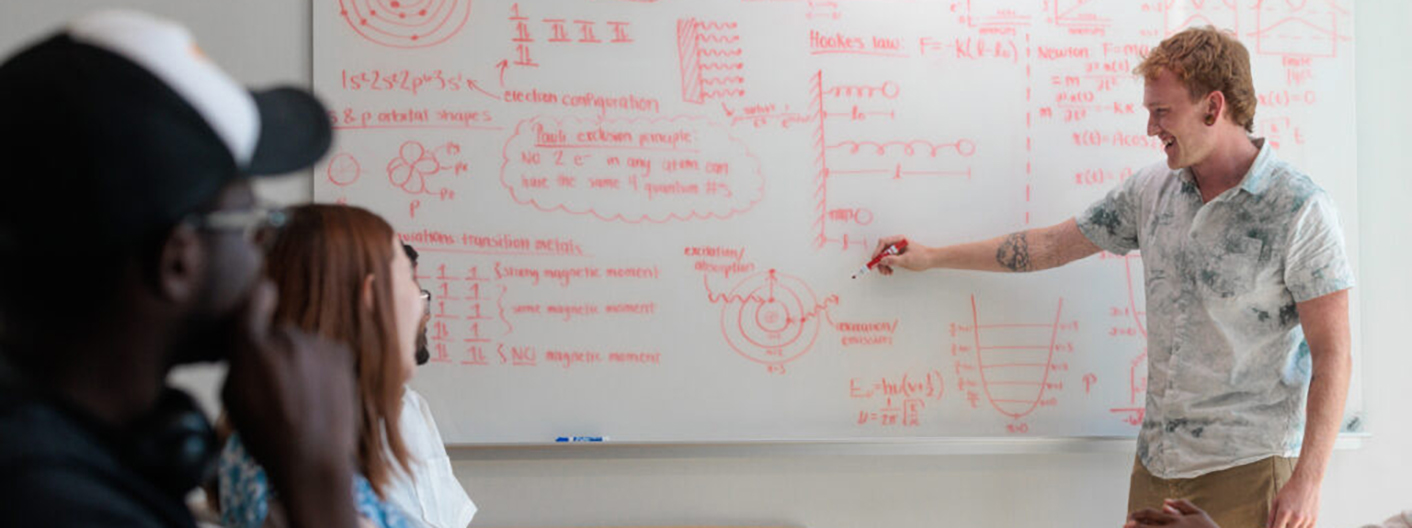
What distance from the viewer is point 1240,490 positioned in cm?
252

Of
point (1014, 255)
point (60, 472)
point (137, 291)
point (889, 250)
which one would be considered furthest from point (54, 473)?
point (1014, 255)

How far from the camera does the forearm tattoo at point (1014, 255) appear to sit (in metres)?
2.82

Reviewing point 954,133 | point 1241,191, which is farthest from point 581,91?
point 1241,191

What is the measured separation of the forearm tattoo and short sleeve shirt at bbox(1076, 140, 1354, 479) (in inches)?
13.6

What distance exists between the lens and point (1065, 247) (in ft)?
9.27

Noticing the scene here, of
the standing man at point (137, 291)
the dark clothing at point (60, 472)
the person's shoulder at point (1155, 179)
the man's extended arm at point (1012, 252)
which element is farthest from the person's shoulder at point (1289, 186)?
the dark clothing at point (60, 472)

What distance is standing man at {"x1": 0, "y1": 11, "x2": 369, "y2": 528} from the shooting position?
2.03ft

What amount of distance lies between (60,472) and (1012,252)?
2.47m

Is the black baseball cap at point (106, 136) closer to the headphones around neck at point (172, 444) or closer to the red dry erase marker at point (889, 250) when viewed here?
the headphones around neck at point (172, 444)

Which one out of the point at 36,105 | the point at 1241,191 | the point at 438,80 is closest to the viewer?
the point at 36,105

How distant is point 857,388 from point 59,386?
92.0 inches

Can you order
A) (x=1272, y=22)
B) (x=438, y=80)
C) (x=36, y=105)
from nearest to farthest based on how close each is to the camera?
(x=36, y=105)
(x=438, y=80)
(x=1272, y=22)

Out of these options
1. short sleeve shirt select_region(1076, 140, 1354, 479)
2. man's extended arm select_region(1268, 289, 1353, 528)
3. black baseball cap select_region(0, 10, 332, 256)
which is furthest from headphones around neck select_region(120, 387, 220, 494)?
short sleeve shirt select_region(1076, 140, 1354, 479)

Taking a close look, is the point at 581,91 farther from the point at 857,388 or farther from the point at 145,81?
the point at 145,81
